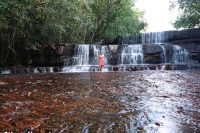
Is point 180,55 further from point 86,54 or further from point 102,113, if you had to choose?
point 102,113

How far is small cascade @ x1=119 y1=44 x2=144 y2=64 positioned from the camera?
2130 cm

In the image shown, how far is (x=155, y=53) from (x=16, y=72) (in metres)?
10.4

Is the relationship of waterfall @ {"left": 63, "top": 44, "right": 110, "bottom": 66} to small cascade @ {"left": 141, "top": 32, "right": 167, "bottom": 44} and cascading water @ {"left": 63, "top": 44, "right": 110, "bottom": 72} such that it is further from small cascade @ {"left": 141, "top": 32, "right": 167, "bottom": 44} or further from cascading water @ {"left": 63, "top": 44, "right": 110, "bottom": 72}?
small cascade @ {"left": 141, "top": 32, "right": 167, "bottom": 44}

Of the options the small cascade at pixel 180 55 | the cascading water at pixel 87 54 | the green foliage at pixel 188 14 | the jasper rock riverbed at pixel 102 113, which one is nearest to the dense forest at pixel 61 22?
the green foliage at pixel 188 14

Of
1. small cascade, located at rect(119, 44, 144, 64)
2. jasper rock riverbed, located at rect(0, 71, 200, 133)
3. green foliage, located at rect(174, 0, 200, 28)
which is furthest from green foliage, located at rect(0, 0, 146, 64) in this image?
jasper rock riverbed, located at rect(0, 71, 200, 133)

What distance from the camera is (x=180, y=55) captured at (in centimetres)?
2152

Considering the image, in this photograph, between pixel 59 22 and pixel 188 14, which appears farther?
pixel 188 14

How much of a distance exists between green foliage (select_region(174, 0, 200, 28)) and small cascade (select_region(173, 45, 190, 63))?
650cm

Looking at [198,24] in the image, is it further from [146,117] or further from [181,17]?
[146,117]

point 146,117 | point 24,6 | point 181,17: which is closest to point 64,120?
point 146,117

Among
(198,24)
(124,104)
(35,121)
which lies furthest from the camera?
(198,24)

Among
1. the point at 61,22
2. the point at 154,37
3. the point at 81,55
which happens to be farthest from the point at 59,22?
the point at 154,37

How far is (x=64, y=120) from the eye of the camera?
394 cm

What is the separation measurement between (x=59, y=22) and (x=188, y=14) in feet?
45.3
